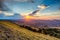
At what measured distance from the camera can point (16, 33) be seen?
2.22m

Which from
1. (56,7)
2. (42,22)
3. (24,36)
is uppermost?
(56,7)

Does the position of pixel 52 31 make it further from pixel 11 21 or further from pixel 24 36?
pixel 11 21

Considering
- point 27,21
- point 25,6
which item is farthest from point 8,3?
point 27,21

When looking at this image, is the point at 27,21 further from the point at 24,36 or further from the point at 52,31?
the point at 52,31

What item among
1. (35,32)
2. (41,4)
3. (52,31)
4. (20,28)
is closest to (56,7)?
(41,4)

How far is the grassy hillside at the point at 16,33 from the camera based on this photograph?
7.18 ft

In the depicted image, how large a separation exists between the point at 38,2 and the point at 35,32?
509 mm

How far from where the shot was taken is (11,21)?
7.45 ft

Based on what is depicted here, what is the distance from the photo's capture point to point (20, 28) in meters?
2.25

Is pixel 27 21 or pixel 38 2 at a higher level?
pixel 38 2

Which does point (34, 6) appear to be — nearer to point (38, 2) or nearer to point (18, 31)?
point (38, 2)

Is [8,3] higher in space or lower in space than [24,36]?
higher

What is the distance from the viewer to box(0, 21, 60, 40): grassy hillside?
2188 mm

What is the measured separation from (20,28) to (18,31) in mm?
61
